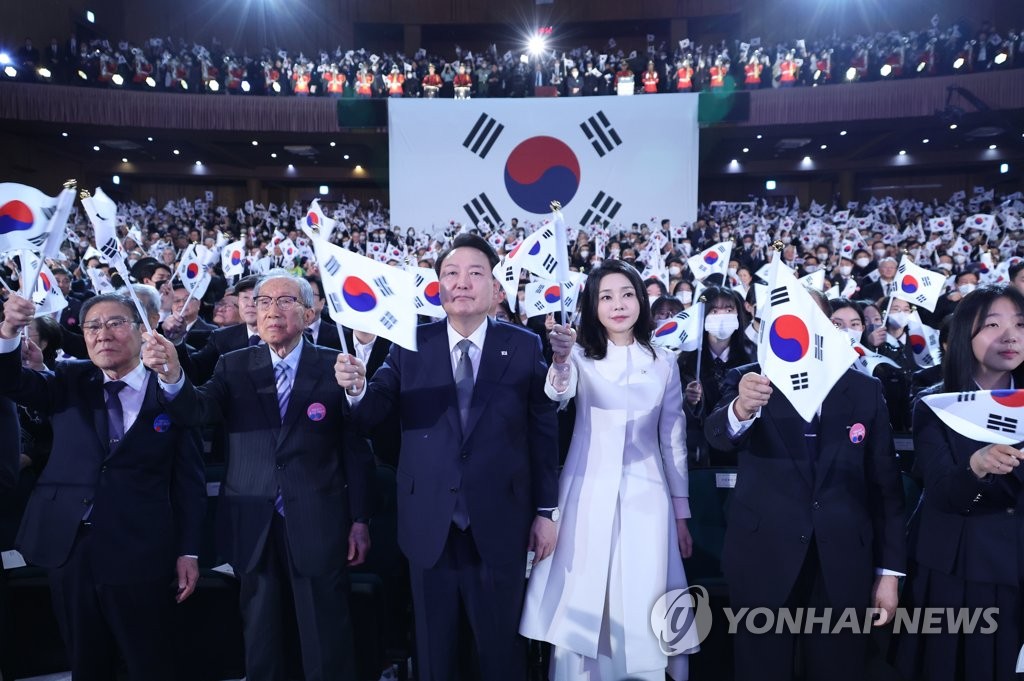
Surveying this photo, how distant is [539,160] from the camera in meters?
14.4

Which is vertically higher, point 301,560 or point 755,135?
point 755,135

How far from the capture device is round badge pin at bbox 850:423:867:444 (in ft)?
6.58

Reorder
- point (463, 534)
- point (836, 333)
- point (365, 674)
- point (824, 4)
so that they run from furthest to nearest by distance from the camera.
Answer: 1. point (824, 4)
2. point (365, 674)
3. point (463, 534)
4. point (836, 333)

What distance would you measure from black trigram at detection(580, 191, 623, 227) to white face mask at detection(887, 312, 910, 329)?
380 inches

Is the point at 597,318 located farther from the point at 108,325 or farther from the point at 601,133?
the point at 601,133

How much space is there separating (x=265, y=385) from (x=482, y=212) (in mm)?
12693

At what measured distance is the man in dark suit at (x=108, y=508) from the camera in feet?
6.85

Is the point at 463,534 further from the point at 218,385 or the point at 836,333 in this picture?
the point at 836,333

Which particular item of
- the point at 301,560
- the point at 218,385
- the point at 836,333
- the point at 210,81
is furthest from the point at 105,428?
the point at 210,81

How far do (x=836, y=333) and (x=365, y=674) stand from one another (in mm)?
2012

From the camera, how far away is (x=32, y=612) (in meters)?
2.63

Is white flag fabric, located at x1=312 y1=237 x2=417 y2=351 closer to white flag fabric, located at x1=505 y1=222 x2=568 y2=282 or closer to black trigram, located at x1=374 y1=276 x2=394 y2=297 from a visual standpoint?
black trigram, located at x1=374 y1=276 x2=394 y2=297

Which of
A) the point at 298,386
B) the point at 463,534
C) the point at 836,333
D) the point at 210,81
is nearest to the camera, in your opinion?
the point at 836,333

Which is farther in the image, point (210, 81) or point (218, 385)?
point (210, 81)
